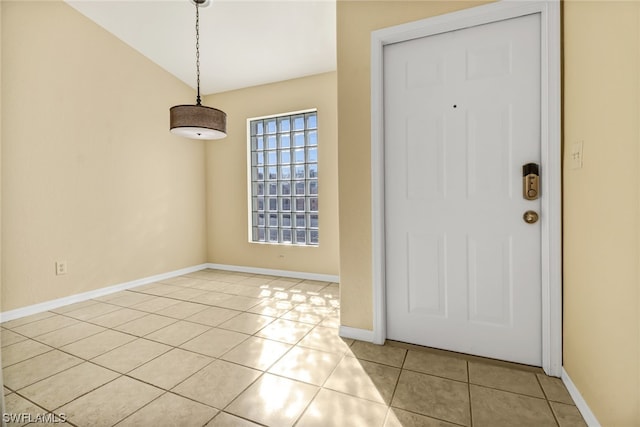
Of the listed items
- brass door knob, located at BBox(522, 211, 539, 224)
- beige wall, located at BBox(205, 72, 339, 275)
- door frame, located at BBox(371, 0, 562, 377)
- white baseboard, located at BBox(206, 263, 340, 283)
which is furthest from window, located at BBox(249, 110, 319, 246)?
brass door knob, located at BBox(522, 211, 539, 224)

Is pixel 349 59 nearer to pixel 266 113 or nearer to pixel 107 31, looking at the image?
pixel 266 113

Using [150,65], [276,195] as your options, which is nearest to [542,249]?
[276,195]

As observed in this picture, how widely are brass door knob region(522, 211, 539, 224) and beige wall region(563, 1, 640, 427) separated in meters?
0.15

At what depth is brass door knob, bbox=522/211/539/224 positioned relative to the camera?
1701 mm

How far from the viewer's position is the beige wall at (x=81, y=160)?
2666 millimetres

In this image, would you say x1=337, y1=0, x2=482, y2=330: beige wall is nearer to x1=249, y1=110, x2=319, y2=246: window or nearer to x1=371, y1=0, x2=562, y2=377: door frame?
x1=371, y1=0, x2=562, y2=377: door frame

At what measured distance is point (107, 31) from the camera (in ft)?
11.0

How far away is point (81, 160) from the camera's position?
3.13 metres

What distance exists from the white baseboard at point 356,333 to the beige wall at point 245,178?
5.10 feet

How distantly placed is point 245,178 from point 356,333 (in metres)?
2.91

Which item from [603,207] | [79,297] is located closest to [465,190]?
[603,207]

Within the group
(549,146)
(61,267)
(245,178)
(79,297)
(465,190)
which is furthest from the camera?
(245,178)

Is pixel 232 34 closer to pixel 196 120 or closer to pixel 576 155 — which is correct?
pixel 196 120

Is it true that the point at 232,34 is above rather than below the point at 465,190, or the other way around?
above
